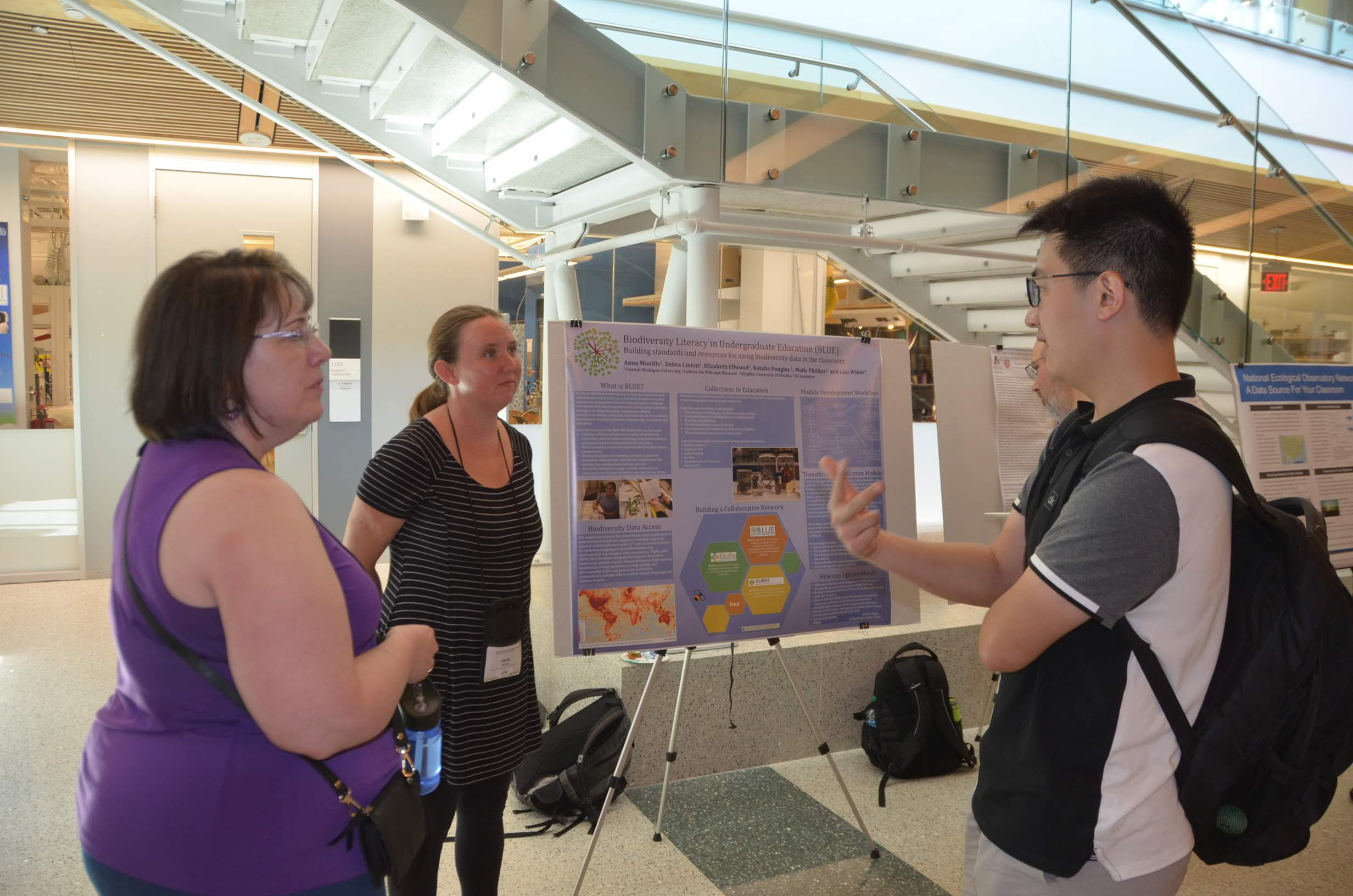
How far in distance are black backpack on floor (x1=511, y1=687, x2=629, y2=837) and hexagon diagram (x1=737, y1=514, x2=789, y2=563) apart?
3.81 ft

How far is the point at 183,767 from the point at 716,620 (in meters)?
1.52

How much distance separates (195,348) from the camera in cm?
116

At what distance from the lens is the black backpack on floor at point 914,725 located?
11.9 ft

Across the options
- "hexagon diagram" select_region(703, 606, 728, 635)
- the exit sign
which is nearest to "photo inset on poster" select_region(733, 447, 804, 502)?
"hexagon diagram" select_region(703, 606, 728, 635)

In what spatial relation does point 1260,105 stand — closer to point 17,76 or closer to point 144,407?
point 144,407

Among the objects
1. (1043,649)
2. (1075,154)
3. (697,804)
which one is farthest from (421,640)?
(1075,154)

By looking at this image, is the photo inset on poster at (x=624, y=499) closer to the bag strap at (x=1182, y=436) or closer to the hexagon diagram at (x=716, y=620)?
the hexagon diagram at (x=716, y=620)

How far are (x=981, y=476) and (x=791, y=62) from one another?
1.98m

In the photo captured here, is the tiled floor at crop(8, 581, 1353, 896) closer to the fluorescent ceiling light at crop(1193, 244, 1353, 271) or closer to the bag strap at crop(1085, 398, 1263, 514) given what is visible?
the bag strap at crop(1085, 398, 1263, 514)

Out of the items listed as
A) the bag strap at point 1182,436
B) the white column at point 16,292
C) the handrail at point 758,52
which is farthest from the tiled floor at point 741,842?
the white column at point 16,292

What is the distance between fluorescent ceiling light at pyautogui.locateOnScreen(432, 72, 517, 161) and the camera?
3.69 m

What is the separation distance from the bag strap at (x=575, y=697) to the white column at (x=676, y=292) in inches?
61.9

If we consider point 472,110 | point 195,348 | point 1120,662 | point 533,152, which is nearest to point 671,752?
point 1120,662

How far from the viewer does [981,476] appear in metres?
3.58
